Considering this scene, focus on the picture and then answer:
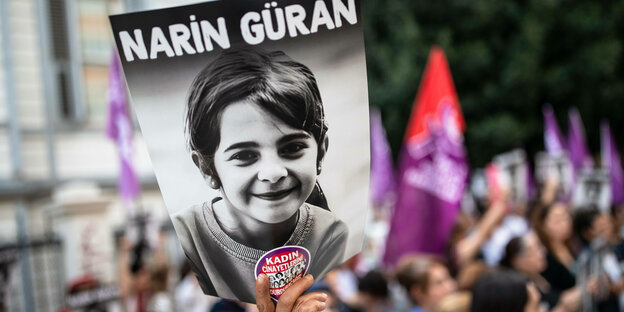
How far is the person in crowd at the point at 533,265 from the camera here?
4.09 m

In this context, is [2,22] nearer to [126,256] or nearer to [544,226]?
[126,256]

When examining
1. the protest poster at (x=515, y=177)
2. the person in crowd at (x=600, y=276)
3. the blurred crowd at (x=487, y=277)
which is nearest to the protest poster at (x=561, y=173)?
the protest poster at (x=515, y=177)

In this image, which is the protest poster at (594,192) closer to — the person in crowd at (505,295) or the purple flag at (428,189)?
the purple flag at (428,189)

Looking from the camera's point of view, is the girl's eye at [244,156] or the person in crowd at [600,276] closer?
the girl's eye at [244,156]

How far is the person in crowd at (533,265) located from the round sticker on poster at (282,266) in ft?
9.29

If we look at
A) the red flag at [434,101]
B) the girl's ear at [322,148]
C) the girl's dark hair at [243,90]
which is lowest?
the girl's ear at [322,148]

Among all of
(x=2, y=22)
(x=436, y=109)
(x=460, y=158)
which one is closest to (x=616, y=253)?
(x=460, y=158)

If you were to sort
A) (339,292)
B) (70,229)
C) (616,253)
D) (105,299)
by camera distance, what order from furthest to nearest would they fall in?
(70,229), (339,292), (616,253), (105,299)

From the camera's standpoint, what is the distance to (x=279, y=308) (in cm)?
154

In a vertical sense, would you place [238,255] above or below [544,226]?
above

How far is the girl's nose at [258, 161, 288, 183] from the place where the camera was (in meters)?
1.50

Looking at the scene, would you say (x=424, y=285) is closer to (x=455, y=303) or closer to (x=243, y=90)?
(x=455, y=303)

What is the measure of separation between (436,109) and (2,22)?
5.74 meters

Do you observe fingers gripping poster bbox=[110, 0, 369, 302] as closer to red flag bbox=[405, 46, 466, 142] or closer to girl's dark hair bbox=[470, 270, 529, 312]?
girl's dark hair bbox=[470, 270, 529, 312]
